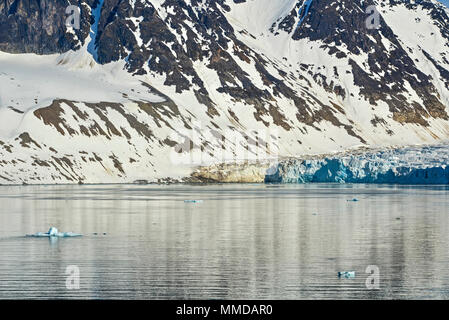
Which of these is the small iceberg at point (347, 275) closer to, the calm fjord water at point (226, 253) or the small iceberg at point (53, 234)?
the calm fjord water at point (226, 253)

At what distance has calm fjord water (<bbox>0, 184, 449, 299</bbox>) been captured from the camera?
34.2 meters

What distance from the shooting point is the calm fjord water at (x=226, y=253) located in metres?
34.2

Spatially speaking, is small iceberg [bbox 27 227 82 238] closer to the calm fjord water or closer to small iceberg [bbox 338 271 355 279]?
the calm fjord water

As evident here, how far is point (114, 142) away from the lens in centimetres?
19062

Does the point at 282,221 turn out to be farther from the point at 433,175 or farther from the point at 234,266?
the point at 433,175

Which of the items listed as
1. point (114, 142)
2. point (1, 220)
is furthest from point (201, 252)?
point (114, 142)

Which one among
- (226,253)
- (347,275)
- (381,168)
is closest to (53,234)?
(226,253)

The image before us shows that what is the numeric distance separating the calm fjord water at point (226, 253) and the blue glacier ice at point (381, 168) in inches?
2710

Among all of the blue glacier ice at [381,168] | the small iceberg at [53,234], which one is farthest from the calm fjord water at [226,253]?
the blue glacier ice at [381,168]

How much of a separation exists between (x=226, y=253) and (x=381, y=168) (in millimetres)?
109658

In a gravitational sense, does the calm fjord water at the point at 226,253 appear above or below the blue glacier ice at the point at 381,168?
below

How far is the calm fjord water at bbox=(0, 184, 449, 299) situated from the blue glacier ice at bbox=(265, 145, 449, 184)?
6884cm

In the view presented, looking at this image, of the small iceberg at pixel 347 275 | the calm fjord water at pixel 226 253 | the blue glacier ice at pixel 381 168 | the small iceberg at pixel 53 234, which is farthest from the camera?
the blue glacier ice at pixel 381 168

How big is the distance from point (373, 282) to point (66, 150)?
487ft
